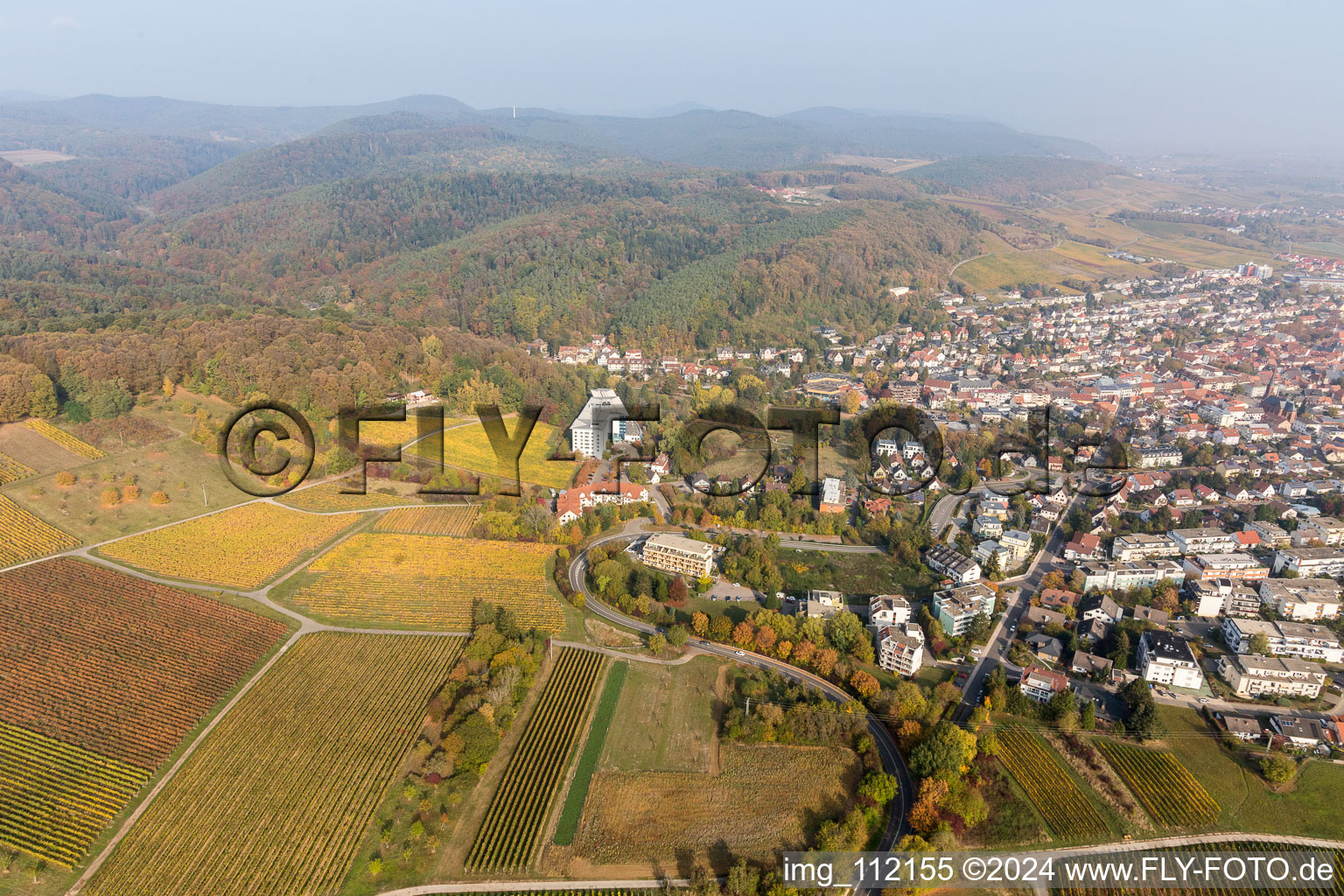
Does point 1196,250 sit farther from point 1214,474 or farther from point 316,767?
point 316,767

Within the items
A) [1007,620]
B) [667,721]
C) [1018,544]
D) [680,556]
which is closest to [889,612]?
[1007,620]

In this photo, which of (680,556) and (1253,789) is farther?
(680,556)

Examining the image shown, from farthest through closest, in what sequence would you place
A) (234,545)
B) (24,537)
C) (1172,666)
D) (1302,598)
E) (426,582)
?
(234,545) < (426,582) < (24,537) < (1302,598) < (1172,666)

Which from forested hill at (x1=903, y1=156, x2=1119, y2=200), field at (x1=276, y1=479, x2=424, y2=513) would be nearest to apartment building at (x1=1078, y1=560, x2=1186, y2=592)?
field at (x1=276, y1=479, x2=424, y2=513)

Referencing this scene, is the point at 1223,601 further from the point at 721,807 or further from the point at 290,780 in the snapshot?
the point at 290,780

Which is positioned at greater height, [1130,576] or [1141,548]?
[1141,548]

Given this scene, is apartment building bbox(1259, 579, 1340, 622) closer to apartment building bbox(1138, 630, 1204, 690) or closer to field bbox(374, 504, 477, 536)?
apartment building bbox(1138, 630, 1204, 690)
